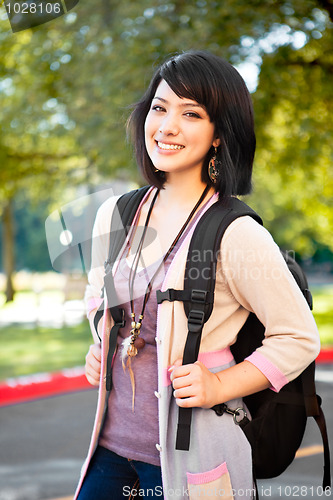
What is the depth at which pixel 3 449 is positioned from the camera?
17.2 ft

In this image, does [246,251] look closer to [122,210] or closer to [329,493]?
[122,210]

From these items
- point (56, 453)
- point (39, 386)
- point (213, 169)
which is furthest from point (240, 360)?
point (39, 386)

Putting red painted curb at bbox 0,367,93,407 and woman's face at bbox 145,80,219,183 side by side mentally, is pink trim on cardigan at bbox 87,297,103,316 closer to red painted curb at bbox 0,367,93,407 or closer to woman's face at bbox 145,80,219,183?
woman's face at bbox 145,80,219,183

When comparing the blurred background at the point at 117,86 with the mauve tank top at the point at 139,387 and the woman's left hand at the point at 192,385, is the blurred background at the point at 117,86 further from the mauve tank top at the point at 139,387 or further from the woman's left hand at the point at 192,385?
the woman's left hand at the point at 192,385

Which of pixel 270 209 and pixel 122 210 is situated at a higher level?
pixel 122 210

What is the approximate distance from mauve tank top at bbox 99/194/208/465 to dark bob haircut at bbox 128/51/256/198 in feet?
0.50

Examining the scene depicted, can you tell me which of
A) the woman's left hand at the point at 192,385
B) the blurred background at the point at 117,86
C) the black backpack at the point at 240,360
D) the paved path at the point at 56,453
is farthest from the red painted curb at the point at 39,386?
the woman's left hand at the point at 192,385

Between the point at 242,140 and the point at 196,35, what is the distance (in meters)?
7.62

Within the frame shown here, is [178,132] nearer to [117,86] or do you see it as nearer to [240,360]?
[240,360]

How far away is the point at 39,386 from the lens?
7.42 meters

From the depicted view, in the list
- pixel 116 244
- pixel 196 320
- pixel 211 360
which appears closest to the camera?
pixel 196 320

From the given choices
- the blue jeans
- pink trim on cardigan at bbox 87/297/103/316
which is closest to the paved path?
the blue jeans

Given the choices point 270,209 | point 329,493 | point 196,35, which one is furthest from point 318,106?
point 270,209

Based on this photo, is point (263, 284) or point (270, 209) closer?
point (263, 284)
